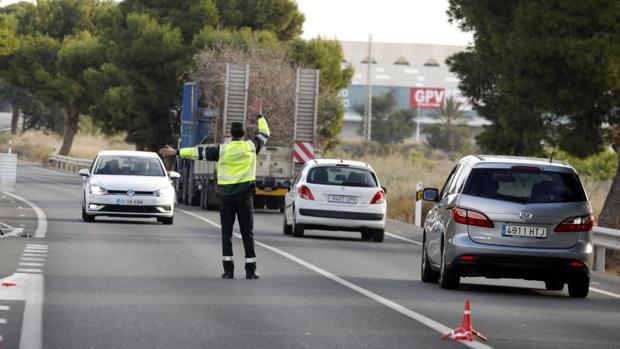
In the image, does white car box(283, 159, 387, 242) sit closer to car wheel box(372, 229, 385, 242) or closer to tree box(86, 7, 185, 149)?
car wheel box(372, 229, 385, 242)

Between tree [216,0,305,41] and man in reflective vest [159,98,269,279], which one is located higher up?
tree [216,0,305,41]

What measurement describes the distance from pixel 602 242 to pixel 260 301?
948 centimetres

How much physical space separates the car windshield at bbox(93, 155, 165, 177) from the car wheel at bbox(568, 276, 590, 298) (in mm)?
14357

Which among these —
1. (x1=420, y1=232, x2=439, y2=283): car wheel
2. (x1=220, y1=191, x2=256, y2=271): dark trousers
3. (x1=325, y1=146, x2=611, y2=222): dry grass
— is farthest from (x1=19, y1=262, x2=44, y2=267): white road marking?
(x1=325, y1=146, x2=611, y2=222): dry grass

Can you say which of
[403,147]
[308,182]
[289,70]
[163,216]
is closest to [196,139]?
[289,70]

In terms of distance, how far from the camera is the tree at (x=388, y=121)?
5030 inches

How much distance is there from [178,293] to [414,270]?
588cm

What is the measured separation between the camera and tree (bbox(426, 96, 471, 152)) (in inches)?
4690

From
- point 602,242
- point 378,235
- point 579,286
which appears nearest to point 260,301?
point 579,286

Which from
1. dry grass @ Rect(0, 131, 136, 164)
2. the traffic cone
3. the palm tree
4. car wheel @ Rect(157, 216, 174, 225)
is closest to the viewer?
the traffic cone

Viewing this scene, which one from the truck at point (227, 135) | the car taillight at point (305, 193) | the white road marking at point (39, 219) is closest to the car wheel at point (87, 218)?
the white road marking at point (39, 219)

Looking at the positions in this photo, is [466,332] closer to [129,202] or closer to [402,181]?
[129,202]

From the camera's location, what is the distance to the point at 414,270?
66.3ft

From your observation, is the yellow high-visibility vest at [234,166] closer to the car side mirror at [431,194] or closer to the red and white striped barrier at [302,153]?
the car side mirror at [431,194]
